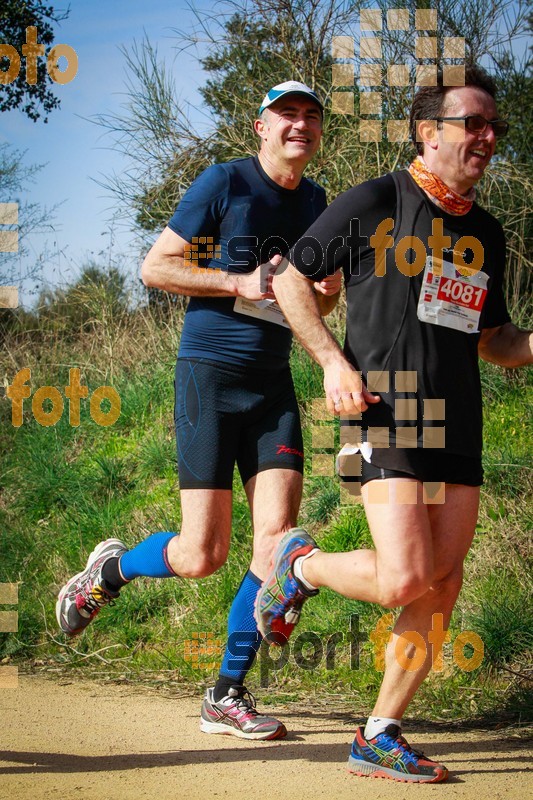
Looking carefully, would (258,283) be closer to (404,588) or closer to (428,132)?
(428,132)

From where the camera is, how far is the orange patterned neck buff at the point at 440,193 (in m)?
3.37

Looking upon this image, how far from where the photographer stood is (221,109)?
8.73 meters

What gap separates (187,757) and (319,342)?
1789 mm

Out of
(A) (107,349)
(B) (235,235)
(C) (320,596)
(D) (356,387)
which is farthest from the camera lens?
(A) (107,349)

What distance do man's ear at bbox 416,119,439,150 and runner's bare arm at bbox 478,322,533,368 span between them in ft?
2.55

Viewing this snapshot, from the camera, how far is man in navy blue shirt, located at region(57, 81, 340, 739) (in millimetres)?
4234

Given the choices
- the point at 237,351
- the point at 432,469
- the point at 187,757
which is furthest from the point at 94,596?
the point at 432,469

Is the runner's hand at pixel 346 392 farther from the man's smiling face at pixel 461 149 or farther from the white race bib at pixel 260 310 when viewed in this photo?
the white race bib at pixel 260 310

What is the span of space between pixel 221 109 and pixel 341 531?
14.2ft

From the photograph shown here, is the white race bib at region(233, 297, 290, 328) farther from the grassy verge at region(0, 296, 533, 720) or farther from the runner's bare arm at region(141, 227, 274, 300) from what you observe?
the grassy verge at region(0, 296, 533, 720)

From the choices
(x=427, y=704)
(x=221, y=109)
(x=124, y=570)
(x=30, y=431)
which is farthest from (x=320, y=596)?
(x=221, y=109)

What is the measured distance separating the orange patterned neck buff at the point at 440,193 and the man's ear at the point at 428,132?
0.24 feet

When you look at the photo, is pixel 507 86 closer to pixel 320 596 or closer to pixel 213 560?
pixel 320 596

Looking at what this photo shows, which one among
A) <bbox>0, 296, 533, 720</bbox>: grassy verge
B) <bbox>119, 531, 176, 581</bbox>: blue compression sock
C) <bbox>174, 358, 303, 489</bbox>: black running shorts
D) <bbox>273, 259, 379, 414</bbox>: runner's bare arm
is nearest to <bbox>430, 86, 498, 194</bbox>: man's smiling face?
<bbox>273, 259, 379, 414</bbox>: runner's bare arm
